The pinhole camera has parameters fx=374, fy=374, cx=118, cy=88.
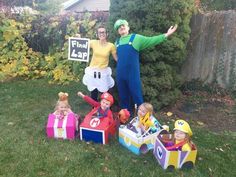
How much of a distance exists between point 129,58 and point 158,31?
114 centimetres

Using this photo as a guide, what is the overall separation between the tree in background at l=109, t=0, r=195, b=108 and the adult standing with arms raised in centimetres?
60

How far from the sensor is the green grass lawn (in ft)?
15.2

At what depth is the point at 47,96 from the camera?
7539 mm

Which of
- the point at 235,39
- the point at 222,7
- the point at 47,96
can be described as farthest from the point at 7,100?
the point at 222,7

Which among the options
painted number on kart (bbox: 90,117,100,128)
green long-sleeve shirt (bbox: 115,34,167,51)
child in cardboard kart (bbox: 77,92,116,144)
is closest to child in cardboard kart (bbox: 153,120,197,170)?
child in cardboard kart (bbox: 77,92,116,144)

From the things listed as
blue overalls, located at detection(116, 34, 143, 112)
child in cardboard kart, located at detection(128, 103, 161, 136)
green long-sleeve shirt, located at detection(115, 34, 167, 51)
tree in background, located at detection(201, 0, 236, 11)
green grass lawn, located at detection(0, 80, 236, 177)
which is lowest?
green grass lawn, located at detection(0, 80, 236, 177)

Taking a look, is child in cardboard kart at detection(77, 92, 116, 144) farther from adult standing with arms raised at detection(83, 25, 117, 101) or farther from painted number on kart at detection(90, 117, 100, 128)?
adult standing with arms raised at detection(83, 25, 117, 101)

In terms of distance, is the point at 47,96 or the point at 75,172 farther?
the point at 47,96

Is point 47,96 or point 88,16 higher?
point 88,16

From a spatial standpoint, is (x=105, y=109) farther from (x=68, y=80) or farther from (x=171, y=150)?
(x=68, y=80)

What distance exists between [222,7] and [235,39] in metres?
3.37

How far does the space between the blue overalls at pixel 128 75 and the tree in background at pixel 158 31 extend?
51 cm

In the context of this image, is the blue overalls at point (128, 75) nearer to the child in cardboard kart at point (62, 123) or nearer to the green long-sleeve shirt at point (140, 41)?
the green long-sleeve shirt at point (140, 41)

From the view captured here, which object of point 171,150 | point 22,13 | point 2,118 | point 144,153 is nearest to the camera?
point 171,150
